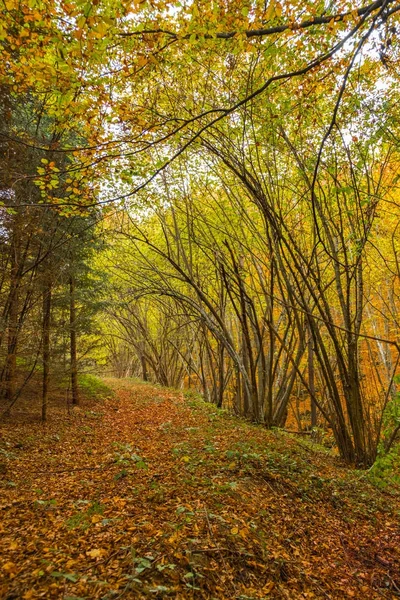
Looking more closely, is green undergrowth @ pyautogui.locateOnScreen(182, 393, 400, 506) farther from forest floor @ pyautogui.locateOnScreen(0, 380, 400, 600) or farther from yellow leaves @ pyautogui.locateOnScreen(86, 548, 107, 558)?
yellow leaves @ pyautogui.locateOnScreen(86, 548, 107, 558)

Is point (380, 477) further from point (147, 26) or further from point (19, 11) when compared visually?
point (19, 11)

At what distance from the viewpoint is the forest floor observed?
95.6 inches

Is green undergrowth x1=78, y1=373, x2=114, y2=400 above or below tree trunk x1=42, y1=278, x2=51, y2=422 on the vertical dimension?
below

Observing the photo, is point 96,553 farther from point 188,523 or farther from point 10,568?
point 188,523

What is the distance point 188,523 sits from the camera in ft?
10.2

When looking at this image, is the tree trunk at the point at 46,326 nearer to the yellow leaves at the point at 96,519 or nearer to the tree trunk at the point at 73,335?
the tree trunk at the point at 73,335

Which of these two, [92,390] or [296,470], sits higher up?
[92,390]

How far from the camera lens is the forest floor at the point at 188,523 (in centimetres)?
243

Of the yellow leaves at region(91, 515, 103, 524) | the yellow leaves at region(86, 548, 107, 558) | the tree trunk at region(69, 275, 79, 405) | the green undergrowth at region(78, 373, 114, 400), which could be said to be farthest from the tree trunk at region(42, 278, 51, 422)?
the yellow leaves at region(86, 548, 107, 558)

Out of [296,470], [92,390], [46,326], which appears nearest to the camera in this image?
[296,470]

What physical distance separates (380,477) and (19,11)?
7683 mm

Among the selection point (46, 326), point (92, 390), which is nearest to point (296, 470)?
point (46, 326)

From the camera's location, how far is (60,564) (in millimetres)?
2441

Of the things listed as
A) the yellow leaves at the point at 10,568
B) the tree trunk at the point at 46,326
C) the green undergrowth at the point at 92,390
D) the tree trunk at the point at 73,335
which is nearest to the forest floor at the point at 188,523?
the yellow leaves at the point at 10,568
